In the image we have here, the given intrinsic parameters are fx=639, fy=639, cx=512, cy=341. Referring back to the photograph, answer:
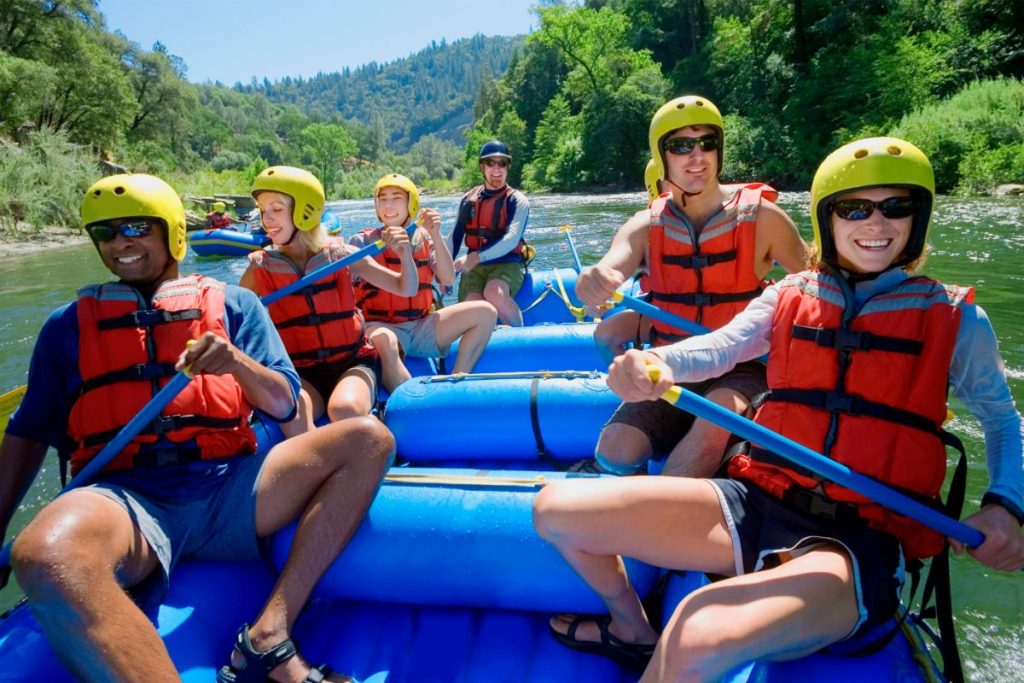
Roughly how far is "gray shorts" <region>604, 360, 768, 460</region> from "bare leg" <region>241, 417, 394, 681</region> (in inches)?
37.8

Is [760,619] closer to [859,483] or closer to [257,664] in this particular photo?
[859,483]

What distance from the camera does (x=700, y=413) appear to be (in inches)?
58.5

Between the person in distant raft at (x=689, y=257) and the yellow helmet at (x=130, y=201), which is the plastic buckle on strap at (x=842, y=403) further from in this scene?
the yellow helmet at (x=130, y=201)

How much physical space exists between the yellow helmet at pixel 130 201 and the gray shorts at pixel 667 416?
169cm

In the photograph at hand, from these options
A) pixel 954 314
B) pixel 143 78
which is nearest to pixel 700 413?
pixel 954 314

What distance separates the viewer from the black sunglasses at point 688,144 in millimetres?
2430

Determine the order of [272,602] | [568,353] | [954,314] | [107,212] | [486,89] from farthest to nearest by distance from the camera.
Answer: [486,89], [568,353], [107,212], [272,602], [954,314]

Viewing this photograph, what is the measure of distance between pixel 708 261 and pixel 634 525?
1355 mm

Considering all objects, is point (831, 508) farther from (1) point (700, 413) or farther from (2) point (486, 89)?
(2) point (486, 89)

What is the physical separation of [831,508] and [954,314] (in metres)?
0.57

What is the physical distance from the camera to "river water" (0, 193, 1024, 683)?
2.27m

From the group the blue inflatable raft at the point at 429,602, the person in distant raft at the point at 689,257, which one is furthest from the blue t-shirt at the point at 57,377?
the person in distant raft at the point at 689,257

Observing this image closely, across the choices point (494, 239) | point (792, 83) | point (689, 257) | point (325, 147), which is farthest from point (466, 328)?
point (325, 147)

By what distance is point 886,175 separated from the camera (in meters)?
1.61
